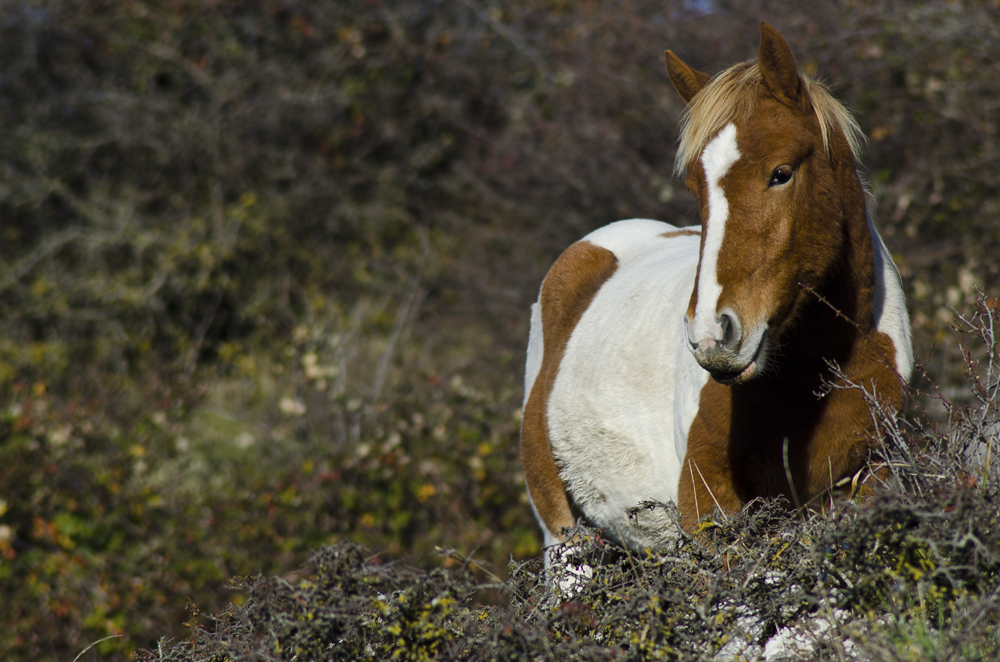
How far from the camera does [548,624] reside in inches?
76.1

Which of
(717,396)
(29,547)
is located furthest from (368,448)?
(717,396)

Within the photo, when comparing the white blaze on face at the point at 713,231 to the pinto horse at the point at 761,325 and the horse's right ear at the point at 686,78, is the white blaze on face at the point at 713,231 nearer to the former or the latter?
the pinto horse at the point at 761,325

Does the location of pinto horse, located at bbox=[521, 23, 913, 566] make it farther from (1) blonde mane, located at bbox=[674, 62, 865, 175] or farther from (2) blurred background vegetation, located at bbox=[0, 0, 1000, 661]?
(2) blurred background vegetation, located at bbox=[0, 0, 1000, 661]

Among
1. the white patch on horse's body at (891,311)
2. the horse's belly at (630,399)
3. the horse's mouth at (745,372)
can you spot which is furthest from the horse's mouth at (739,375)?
the white patch on horse's body at (891,311)

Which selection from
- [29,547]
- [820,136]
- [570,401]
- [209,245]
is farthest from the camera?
[209,245]

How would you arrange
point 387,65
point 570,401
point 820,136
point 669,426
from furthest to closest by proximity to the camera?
point 387,65 < point 570,401 < point 669,426 < point 820,136

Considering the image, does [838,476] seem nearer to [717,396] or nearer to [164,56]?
[717,396]

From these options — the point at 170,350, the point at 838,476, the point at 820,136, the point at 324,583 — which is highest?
the point at 820,136

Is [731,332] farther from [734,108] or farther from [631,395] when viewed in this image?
[631,395]

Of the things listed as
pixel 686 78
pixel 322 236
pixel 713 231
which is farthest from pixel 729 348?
pixel 322 236

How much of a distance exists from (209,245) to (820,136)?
7.15m

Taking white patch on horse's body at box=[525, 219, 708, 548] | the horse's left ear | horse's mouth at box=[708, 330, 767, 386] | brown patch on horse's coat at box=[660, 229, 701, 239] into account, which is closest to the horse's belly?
white patch on horse's body at box=[525, 219, 708, 548]

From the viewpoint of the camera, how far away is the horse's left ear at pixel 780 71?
2289 millimetres

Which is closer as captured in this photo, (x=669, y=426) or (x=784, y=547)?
(x=784, y=547)
